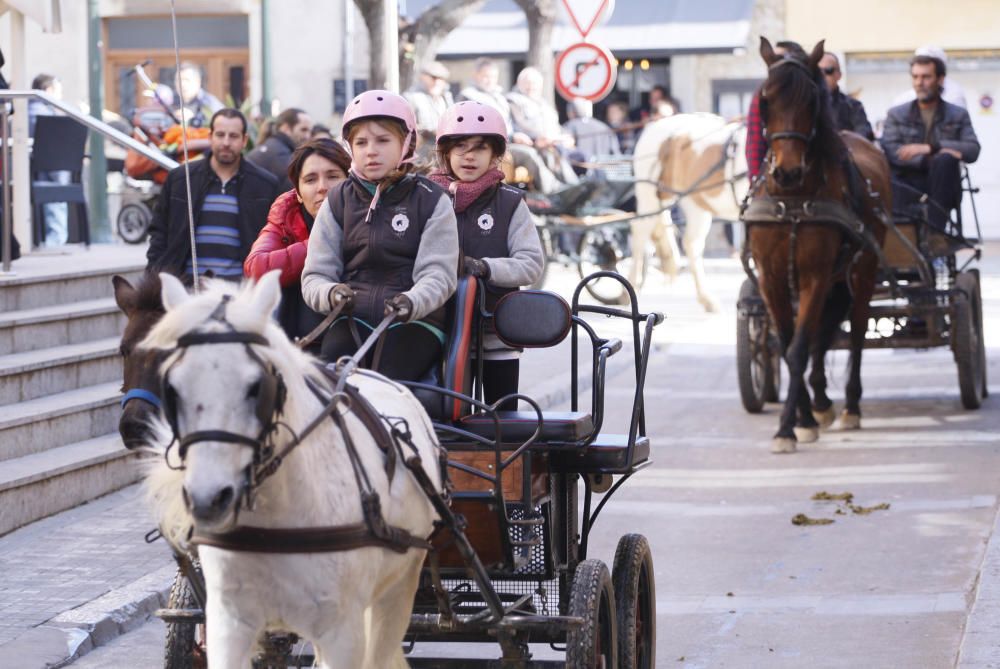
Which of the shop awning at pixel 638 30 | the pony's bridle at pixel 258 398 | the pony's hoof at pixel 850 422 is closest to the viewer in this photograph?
the pony's bridle at pixel 258 398

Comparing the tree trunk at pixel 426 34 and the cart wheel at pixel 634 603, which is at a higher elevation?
the tree trunk at pixel 426 34

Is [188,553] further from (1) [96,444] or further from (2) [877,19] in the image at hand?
(2) [877,19]

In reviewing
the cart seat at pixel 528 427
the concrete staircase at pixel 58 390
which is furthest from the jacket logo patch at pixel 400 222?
the concrete staircase at pixel 58 390

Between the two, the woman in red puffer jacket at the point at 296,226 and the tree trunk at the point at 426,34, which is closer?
the woman in red puffer jacket at the point at 296,226

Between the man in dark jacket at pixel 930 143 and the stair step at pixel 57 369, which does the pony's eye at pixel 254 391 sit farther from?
the man in dark jacket at pixel 930 143

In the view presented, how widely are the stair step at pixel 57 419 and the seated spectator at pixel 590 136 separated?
14.1m

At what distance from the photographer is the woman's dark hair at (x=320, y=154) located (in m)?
6.53

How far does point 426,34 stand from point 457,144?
56.8 ft

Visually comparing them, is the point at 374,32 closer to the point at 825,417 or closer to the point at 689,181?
the point at 689,181

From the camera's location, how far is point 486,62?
20719mm

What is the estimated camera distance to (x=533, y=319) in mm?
5648

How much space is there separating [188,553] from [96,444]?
215 inches

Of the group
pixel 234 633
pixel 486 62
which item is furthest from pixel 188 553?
pixel 486 62

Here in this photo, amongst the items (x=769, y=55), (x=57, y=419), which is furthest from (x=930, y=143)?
(x=57, y=419)
